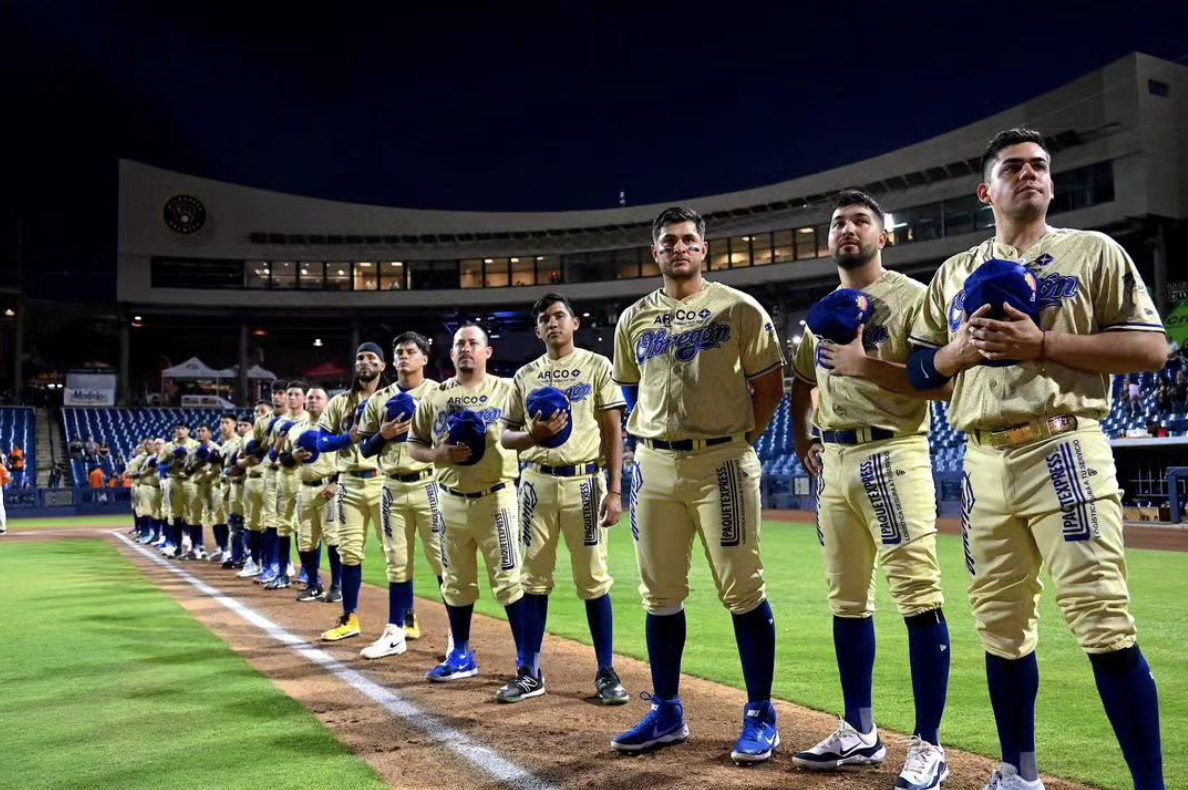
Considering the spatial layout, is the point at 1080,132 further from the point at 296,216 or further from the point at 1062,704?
the point at 296,216

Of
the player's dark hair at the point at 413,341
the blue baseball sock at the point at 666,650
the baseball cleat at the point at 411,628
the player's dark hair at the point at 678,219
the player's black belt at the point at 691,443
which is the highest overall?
the player's dark hair at the point at 678,219

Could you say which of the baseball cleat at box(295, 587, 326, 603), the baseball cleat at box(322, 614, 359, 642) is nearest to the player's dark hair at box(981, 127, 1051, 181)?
the baseball cleat at box(322, 614, 359, 642)

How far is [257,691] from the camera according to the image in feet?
19.7

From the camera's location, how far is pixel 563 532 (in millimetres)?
6188

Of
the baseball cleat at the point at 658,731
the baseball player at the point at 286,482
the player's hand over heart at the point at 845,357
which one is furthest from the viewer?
the baseball player at the point at 286,482

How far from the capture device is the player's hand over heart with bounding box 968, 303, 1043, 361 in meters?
3.17

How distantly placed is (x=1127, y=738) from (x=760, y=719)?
1.73 metres

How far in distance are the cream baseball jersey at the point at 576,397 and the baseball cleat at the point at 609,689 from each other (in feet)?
4.60

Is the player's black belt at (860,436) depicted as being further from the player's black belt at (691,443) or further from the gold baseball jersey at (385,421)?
the gold baseball jersey at (385,421)

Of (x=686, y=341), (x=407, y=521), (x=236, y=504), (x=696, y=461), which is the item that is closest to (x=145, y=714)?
(x=407, y=521)

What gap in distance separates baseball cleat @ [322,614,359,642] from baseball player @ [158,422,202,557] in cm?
1082

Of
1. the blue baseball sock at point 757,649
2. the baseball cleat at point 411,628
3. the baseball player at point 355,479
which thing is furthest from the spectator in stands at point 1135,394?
the blue baseball sock at point 757,649

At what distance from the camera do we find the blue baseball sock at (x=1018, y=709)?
11.3 ft

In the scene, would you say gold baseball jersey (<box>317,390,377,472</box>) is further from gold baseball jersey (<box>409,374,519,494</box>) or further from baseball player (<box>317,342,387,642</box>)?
gold baseball jersey (<box>409,374,519,494</box>)
